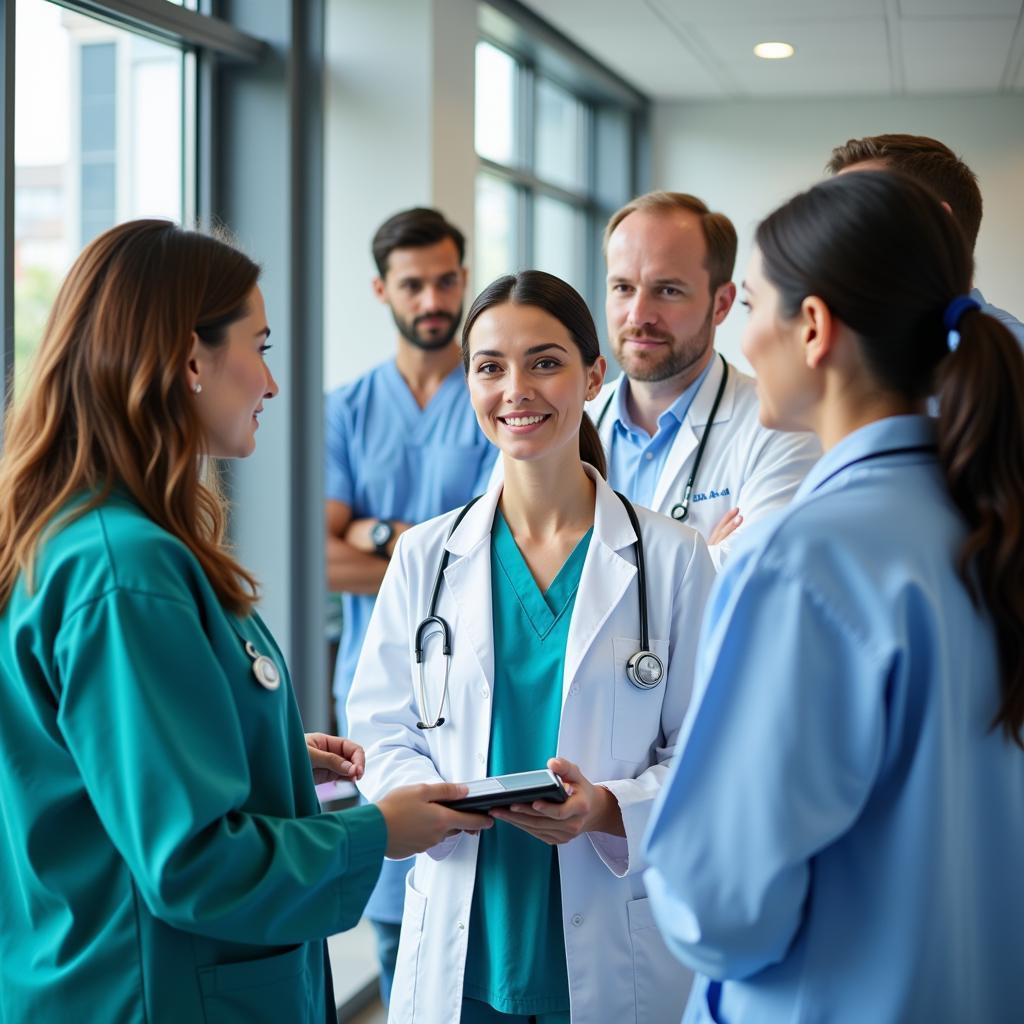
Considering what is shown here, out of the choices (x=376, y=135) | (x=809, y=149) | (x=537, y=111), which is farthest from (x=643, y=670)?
(x=809, y=149)

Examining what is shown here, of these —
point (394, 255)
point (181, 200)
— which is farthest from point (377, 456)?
point (181, 200)

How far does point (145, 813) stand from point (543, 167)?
5.12 meters

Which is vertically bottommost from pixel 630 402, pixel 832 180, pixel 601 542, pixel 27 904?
pixel 27 904

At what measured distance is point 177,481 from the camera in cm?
116

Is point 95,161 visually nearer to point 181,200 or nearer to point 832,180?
point 181,200

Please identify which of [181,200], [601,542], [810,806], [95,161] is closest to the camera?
[810,806]

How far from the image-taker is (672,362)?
2.29 m

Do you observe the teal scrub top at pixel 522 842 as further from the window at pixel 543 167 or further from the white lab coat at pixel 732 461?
the window at pixel 543 167

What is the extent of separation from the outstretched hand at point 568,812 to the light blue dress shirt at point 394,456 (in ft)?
4.78

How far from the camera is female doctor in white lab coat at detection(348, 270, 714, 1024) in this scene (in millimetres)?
1548

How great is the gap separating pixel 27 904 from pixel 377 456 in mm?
1935

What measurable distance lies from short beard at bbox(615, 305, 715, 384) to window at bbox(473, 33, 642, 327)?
2.31 metres

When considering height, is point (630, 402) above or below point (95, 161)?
below

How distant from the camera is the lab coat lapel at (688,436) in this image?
2172 millimetres
